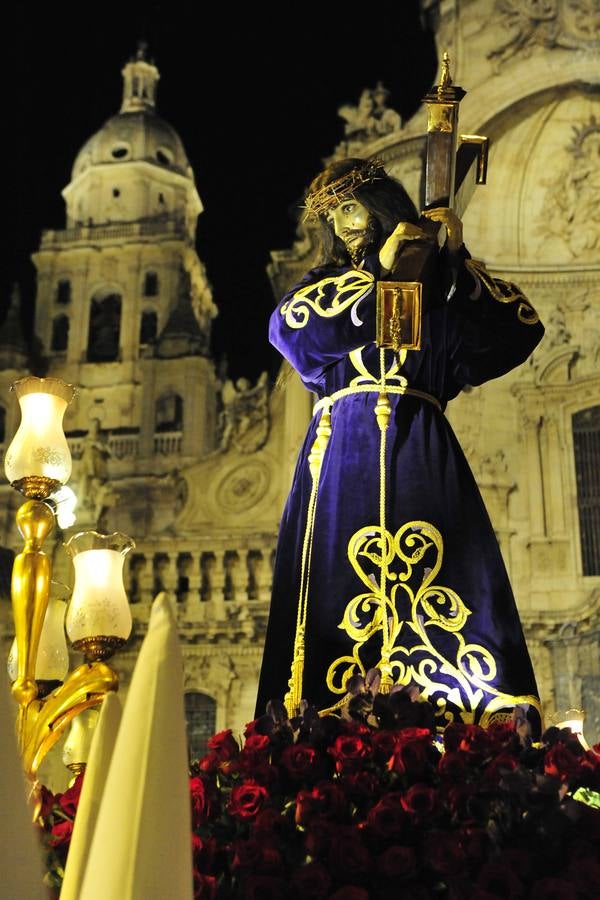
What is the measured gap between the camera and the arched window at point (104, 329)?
129ft

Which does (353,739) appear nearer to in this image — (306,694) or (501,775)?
(501,775)

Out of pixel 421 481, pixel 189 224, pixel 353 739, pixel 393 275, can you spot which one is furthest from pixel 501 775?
pixel 189 224

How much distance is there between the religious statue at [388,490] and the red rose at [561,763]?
1.90 ft

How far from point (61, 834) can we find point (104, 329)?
3697 centimetres

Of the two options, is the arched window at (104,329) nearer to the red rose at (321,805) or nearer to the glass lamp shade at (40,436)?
the glass lamp shade at (40,436)

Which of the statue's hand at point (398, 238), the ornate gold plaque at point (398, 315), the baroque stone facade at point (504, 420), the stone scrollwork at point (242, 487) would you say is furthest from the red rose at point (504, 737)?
the stone scrollwork at point (242, 487)

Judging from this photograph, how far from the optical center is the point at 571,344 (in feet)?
53.8

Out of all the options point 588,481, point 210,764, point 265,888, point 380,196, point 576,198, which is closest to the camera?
point 265,888

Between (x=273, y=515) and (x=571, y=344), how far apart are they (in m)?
4.15

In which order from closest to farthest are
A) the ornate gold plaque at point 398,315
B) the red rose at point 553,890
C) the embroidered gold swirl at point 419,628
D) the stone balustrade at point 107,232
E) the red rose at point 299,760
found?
the red rose at point 553,890
the red rose at point 299,760
the embroidered gold swirl at point 419,628
the ornate gold plaque at point 398,315
the stone balustrade at point 107,232

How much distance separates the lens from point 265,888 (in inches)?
114

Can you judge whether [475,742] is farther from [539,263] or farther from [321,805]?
[539,263]

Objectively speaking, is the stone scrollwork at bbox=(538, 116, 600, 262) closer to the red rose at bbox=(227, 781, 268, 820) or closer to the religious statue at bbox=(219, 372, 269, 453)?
the religious statue at bbox=(219, 372, 269, 453)

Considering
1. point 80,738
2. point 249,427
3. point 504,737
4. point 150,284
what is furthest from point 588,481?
point 150,284
